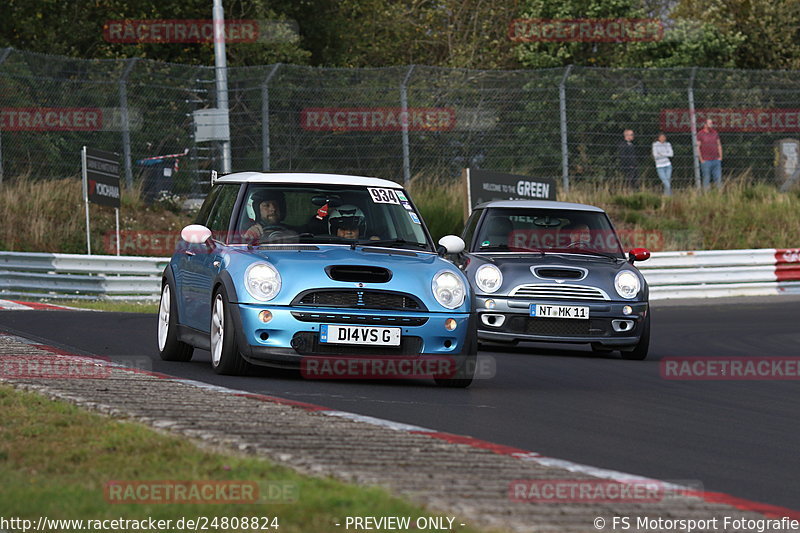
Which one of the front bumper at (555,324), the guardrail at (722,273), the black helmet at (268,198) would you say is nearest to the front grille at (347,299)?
the black helmet at (268,198)

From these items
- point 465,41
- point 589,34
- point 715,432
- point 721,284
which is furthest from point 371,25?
point 715,432

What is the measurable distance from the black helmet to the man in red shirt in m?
17.3

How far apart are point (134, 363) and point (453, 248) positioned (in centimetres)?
255

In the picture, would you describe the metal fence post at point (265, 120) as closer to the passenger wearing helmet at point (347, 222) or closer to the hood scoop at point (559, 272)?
the hood scoop at point (559, 272)

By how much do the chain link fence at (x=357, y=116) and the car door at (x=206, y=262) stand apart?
47.5ft

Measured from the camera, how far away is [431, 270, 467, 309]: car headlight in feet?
31.9

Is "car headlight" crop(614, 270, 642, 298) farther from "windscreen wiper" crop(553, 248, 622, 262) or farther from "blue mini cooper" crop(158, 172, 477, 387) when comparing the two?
"blue mini cooper" crop(158, 172, 477, 387)

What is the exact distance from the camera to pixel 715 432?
8.14 m

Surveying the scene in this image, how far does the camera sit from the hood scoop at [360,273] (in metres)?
9.62

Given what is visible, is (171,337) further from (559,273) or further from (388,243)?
(559,273)

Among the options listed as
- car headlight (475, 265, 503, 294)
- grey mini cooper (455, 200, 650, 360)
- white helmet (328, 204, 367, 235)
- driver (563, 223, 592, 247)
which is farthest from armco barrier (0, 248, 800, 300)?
white helmet (328, 204, 367, 235)

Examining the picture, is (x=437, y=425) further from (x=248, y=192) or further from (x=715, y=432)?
(x=248, y=192)

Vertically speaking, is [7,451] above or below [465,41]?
below

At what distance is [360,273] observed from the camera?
9.67 meters
